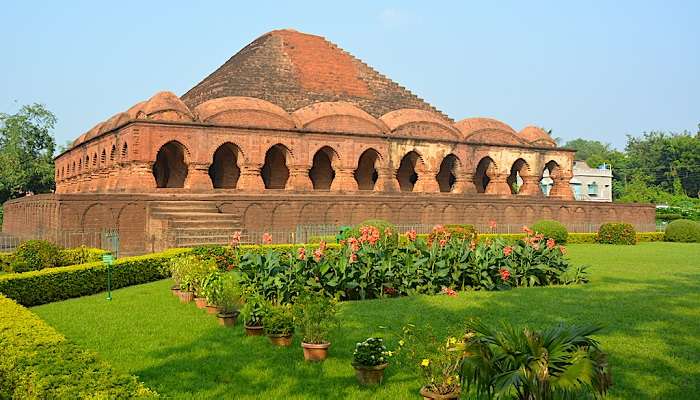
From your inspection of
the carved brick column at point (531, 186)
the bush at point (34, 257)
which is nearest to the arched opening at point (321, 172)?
the carved brick column at point (531, 186)

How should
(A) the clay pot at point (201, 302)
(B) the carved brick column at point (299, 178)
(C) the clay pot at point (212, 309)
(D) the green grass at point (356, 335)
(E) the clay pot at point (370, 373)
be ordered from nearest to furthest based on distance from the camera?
(E) the clay pot at point (370, 373), (D) the green grass at point (356, 335), (C) the clay pot at point (212, 309), (A) the clay pot at point (201, 302), (B) the carved brick column at point (299, 178)

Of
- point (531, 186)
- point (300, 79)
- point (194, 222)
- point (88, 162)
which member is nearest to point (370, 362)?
point (194, 222)

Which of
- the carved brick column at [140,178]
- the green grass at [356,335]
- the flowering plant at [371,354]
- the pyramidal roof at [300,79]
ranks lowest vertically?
the green grass at [356,335]

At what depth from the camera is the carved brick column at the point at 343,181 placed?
2627 cm

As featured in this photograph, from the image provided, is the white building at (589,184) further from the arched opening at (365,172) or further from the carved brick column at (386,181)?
the carved brick column at (386,181)

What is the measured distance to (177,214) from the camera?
Result: 1950 centimetres

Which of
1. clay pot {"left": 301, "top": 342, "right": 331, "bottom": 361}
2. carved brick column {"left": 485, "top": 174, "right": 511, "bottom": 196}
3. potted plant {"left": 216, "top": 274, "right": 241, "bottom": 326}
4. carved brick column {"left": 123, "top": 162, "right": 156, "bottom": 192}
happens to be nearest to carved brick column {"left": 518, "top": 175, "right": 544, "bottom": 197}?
carved brick column {"left": 485, "top": 174, "right": 511, "bottom": 196}

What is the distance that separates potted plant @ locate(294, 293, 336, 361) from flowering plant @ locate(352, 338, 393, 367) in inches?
36.5

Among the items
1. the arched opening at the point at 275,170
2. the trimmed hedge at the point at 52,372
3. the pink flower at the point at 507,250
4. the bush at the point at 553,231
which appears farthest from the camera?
the arched opening at the point at 275,170

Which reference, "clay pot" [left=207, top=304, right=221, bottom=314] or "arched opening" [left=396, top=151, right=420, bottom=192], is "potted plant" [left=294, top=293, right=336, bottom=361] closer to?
"clay pot" [left=207, top=304, right=221, bottom=314]

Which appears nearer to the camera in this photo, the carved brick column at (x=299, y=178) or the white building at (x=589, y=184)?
the carved brick column at (x=299, y=178)

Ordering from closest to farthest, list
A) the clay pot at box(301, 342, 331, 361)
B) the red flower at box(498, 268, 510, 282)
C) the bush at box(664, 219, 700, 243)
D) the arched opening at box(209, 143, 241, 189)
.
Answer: the clay pot at box(301, 342, 331, 361) → the red flower at box(498, 268, 510, 282) → the arched opening at box(209, 143, 241, 189) → the bush at box(664, 219, 700, 243)

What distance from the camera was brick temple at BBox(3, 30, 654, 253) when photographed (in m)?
20.7

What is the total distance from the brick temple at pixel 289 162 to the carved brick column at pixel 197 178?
0.17 feet
